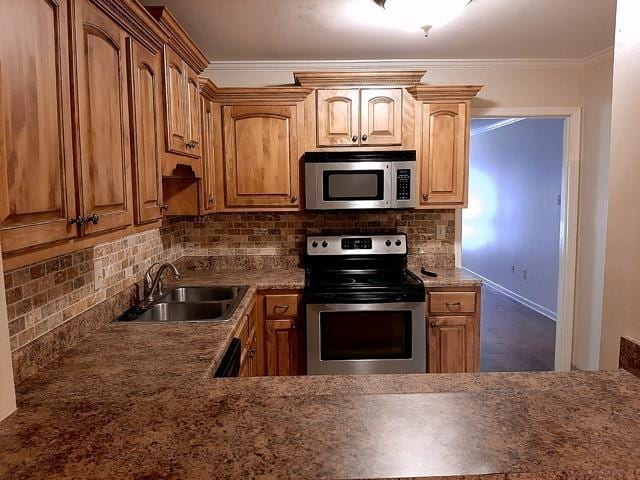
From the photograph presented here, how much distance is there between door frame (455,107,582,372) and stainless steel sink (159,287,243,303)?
68.3 inches

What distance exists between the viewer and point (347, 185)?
3092 mm

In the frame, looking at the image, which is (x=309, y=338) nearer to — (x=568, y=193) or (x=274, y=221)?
(x=274, y=221)

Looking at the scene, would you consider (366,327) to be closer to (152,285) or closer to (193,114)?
(152,285)

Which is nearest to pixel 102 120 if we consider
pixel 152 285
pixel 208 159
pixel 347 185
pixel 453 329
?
pixel 152 285

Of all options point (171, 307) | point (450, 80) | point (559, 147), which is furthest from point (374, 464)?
point (559, 147)

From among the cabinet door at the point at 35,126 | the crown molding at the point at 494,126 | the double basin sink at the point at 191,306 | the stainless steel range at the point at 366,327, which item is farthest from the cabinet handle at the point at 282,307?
the crown molding at the point at 494,126

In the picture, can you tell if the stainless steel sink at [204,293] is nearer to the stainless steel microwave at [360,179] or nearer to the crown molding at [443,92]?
the stainless steel microwave at [360,179]

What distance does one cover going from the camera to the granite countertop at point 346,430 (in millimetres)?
736

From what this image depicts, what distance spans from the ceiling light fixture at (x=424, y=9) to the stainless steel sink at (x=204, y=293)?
1.72 m

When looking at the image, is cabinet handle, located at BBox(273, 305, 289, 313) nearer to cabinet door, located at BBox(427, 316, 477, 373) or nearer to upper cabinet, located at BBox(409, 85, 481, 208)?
cabinet door, located at BBox(427, 316, 477, 373)

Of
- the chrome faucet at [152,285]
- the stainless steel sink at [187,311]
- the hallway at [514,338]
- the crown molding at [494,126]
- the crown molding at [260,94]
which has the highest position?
the crown molding at [494,126]

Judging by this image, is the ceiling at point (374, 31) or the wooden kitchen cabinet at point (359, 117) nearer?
the ceiling at point (374, 31)

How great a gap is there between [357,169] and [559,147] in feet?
9.88

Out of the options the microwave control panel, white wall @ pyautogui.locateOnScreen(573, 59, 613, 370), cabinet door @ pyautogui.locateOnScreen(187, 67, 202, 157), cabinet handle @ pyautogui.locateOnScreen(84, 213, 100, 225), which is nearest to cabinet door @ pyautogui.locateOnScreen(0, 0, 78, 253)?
cabinet handle @ pyautogui.locateOnScreen(84, 213, 100, 225)
